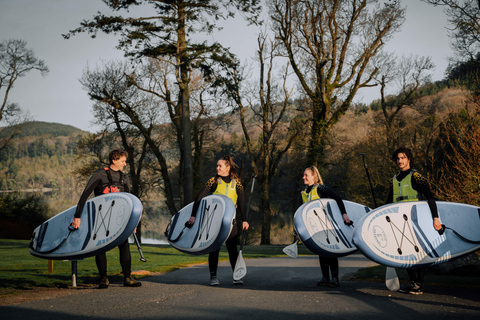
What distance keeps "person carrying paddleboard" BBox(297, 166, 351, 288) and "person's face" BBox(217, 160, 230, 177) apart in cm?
121

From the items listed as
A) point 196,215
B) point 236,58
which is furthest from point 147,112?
point 196,215

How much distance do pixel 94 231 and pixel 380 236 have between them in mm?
4140

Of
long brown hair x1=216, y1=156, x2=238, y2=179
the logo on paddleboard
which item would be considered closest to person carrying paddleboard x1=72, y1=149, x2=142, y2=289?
long brown hair x1=216, y1=156, x2=238, y2=179

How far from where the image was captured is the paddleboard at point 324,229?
652cm

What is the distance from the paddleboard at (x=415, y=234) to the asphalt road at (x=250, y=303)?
0.51 m

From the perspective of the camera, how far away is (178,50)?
56.9 ft

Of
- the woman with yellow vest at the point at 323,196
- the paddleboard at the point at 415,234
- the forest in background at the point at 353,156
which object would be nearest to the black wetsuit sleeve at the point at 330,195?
the woman with yellow vest at the point at 323,196

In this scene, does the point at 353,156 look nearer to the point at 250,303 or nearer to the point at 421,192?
the point at 421,192

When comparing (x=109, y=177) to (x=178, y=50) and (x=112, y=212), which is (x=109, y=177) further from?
(x=178, y=50)

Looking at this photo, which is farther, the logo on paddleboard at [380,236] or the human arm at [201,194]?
the human arm at [201,194]

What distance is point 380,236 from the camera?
5953 millimetres

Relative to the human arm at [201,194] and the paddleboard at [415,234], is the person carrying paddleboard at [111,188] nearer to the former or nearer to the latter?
the human arm at [201,194]

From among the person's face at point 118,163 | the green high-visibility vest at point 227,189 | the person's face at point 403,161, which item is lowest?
the green high-visibility vest at point 227,189

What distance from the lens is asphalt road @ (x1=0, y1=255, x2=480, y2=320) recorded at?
4652mm
